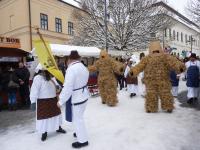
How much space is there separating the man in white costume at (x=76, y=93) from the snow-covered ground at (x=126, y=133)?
33cm

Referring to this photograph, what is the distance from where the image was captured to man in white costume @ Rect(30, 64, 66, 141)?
649 centimetres

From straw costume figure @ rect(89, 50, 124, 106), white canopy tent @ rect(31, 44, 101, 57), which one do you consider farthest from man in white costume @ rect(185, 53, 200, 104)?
white canopy tent @ rect(31, 44, 101, 57)

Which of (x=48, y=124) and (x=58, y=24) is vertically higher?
(x=58, y=24)

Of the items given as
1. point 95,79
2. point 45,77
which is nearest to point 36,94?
point 45,77

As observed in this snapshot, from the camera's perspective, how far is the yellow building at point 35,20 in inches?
1139

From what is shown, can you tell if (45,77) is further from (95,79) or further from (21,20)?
(21,20)

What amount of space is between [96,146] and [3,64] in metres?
7.20

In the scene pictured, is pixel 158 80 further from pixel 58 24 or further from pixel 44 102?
pixel 58 24

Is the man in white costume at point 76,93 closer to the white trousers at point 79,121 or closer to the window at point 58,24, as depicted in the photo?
the white trousers at point 79,121

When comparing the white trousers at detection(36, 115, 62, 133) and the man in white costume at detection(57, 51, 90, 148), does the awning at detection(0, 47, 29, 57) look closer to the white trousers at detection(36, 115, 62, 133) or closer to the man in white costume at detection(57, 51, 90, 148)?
the white trousers at detection(36, 115, 62, 133)

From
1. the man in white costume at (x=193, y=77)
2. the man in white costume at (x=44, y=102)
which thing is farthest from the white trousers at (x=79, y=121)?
the man in white costume at (x=193, y=77)

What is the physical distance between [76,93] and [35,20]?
A: 24.9 m

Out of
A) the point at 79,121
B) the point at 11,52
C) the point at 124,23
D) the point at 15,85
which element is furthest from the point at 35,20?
the point at 79,121

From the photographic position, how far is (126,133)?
6.74 meters
